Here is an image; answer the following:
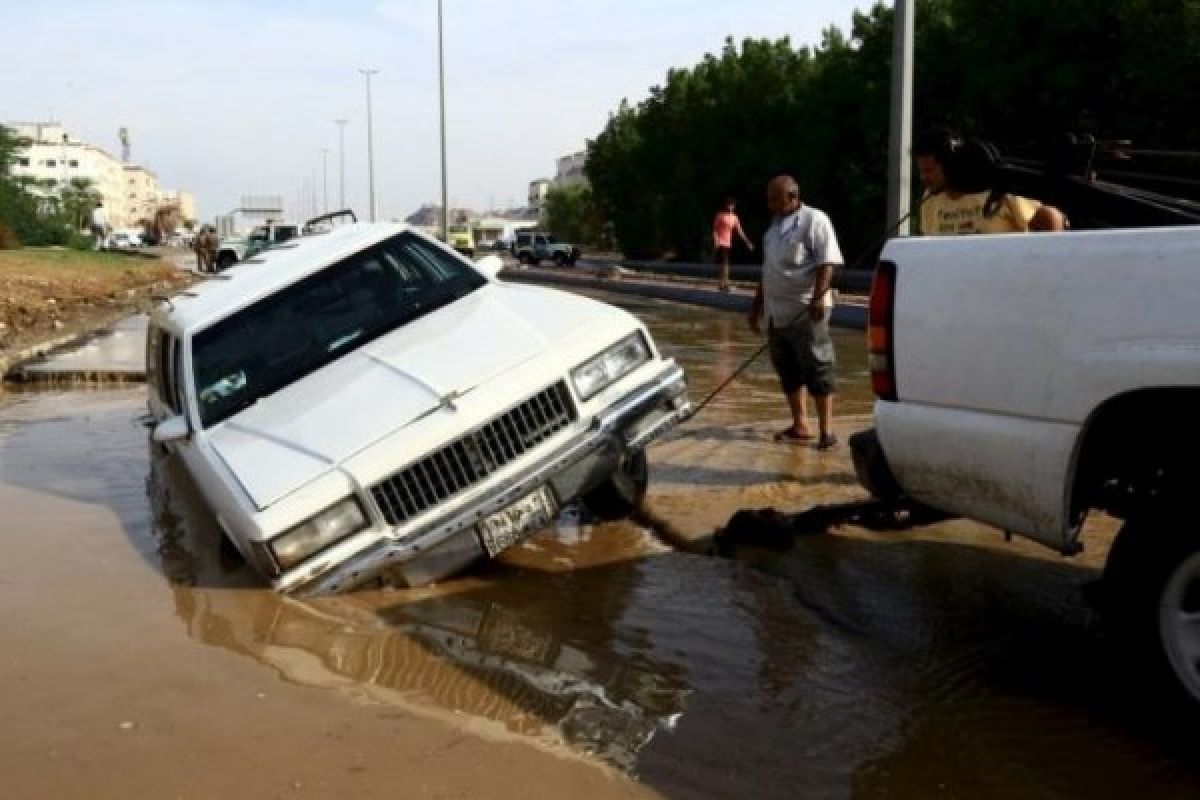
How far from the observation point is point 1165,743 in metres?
3.57

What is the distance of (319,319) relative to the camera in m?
6.18

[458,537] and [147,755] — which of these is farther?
[458,537]

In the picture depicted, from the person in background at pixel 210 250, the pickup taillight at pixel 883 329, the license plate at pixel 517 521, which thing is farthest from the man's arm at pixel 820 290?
the person in background at pixel 210 250

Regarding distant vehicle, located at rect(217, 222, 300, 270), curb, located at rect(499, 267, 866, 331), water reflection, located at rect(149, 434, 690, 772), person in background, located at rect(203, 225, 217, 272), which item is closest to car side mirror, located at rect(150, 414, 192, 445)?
water reflection, located at rect(149, 434, 690, 772)

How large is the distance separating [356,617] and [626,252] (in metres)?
56.6

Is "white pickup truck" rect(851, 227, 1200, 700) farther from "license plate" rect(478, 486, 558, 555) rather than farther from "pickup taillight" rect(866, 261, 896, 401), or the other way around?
"license plate" rect(478, 486, 558, 555)

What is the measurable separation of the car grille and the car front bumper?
0.10 metres

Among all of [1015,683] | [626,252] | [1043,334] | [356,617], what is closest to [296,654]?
[356,617]

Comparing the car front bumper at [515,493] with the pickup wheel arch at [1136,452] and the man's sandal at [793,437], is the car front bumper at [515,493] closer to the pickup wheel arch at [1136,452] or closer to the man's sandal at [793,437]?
the pickup wheel arch at [1136,452]

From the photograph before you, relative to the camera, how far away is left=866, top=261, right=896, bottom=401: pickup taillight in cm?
417

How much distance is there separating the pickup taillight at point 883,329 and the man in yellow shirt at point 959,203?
1119 millimetres

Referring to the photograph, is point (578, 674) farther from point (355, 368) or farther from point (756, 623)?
point (355, 368)

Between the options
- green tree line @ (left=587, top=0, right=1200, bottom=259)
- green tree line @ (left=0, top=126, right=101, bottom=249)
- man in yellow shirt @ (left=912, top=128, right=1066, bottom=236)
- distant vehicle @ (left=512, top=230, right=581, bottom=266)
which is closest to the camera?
man in yellow shirt @ (left=912, top=128, right=1066, bottom=236)

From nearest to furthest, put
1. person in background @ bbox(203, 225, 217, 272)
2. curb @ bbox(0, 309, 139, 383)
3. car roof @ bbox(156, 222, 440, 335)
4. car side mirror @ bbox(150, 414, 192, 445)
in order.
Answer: car side mirror @ bbox(150, 414, 192, 445)
car roof @ bbox(156, 222, 440, 335)
curb @ bbox(0, 309, 139, 383)
person in background @ bbox(203, 225, 217, 272)
